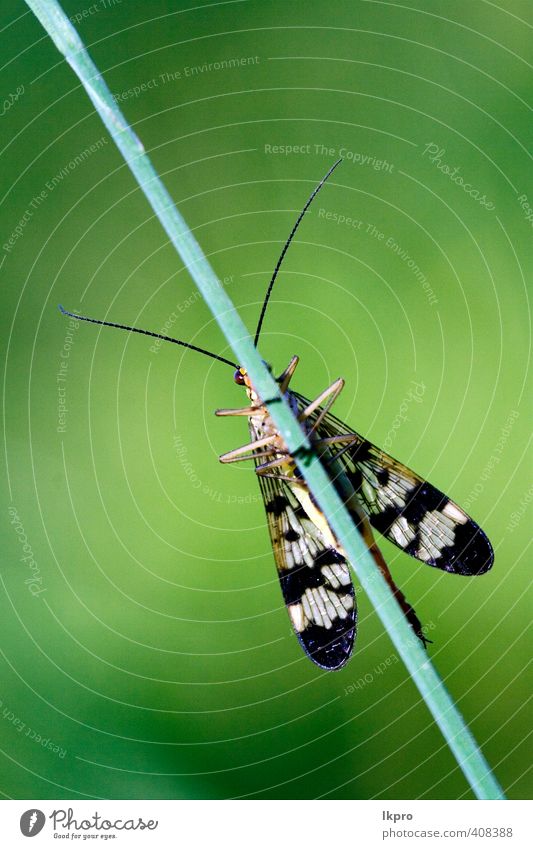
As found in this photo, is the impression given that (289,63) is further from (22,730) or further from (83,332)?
(22,730)

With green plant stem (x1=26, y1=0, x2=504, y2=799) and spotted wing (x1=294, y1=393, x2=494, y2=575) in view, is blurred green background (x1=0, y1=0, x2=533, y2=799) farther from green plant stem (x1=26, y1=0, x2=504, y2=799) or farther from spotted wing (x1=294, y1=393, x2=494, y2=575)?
green plant stem (x1=26, y1=0, x2=504, y2=799)

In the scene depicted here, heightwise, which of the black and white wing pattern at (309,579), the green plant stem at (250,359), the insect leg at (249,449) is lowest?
the black and white wing pattern at (309,579)

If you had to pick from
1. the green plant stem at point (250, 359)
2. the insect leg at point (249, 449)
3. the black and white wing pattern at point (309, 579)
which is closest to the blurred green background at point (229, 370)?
the black and white wing pattern at point (309, 579)

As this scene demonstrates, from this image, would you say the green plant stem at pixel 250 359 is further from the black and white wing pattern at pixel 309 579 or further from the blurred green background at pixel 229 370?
the blurred green background at pixel 229 370

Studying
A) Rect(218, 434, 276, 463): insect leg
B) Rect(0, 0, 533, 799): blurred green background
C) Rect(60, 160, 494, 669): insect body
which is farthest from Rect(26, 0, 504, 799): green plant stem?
Rect(0, 0, 533, 799): blurred green background

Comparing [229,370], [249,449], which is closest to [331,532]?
[249,449]

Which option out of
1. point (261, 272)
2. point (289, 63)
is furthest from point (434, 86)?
point (261, 272)

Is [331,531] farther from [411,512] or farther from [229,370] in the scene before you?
[229,370]
